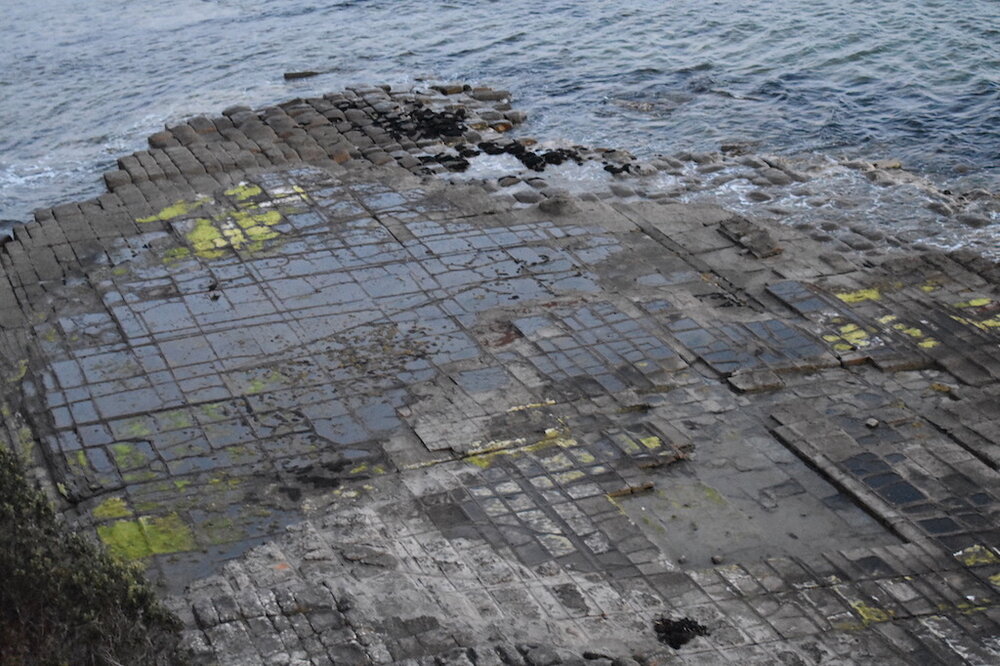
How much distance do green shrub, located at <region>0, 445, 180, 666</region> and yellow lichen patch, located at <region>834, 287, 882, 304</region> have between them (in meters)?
8.64

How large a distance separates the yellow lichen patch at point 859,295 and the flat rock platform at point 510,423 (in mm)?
110

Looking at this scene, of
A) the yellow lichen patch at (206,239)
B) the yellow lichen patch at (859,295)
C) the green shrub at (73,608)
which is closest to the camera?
the green shrub at (73,608)

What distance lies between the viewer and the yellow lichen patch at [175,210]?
51.4 ft

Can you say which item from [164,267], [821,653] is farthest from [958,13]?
[821,653]

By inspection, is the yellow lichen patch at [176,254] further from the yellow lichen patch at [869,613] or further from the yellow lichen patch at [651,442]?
the yellow lichen patch at [869,613]

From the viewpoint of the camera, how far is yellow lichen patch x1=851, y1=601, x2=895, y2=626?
28.3ft

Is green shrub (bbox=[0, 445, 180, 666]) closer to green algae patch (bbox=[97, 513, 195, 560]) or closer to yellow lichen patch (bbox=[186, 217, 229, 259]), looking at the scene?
green algae patch (bbox=[97, 513, 195, 560])

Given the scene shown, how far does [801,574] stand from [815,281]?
5396 mm

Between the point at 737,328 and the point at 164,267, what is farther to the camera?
the point at 164,267

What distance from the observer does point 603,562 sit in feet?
30.4

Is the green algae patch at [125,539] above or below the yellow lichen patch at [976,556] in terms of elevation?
above

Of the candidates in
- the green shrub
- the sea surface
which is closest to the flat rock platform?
the green shrub

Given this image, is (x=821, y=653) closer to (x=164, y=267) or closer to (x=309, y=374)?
(x=309, y=374)

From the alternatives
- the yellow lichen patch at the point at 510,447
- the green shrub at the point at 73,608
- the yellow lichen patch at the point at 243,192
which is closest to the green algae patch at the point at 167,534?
the green shrub at the point at 73,608
